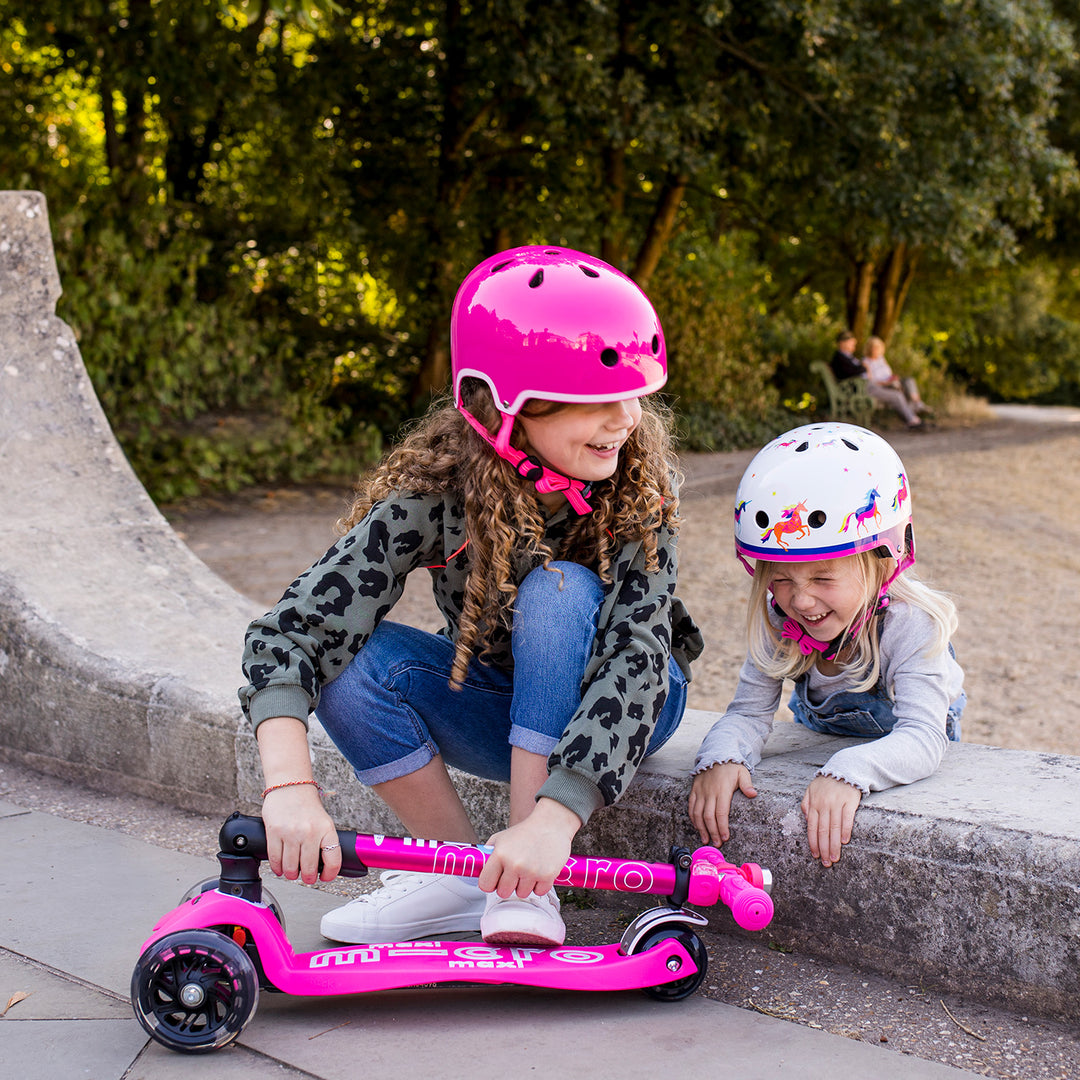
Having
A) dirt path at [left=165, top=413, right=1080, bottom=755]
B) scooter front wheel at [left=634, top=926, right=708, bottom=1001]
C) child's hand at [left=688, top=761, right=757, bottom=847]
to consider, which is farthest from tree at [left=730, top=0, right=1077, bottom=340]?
scooter front wheel at [left=634, top=926, right=708, bottom=1001]

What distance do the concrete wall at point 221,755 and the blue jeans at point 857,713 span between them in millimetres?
53

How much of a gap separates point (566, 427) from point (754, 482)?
0.48m

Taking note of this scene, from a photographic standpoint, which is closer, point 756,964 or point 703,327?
point 756,964

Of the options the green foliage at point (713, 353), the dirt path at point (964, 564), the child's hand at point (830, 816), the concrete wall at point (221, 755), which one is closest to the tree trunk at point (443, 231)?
the dirt path at point (964, 564)

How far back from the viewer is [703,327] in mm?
14133

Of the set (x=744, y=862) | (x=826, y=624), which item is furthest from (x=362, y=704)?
(x=826, y=624)

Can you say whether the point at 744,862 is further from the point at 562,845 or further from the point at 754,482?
the point at 754,482

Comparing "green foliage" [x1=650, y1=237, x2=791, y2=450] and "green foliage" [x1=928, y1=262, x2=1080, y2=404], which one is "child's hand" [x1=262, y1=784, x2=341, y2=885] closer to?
"green foliage" [x1=650, y1=237, x2=791, y2=450]

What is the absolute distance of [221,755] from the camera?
2883 millimetres

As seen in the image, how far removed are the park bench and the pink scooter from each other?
1357cm

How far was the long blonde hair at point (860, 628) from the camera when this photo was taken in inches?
90.7

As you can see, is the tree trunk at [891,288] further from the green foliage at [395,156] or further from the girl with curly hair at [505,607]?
the girl with curly hair at [505,607]

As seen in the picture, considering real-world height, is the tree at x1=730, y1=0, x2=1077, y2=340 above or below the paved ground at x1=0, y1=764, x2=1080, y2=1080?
above

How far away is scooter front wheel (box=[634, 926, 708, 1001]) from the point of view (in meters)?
1.98
